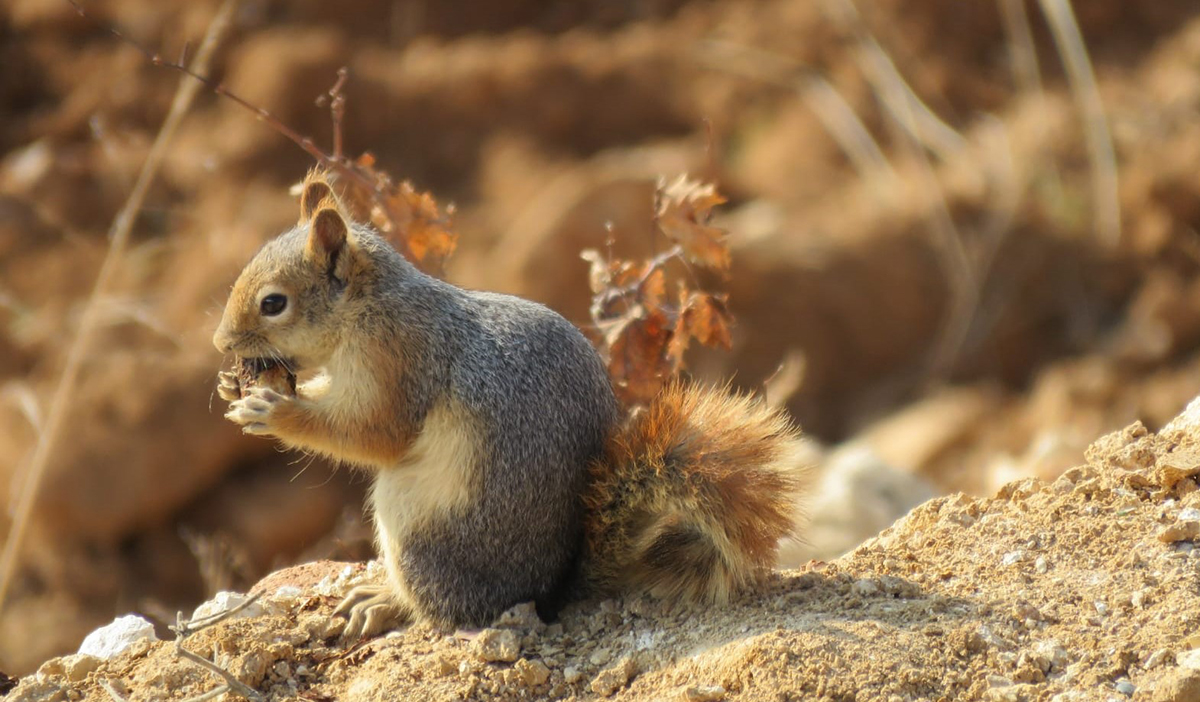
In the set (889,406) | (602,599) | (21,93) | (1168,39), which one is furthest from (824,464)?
(21,93)

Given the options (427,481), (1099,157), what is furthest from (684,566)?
(1099,157)

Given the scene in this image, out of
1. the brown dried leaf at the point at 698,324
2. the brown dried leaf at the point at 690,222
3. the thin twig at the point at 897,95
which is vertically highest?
the thin twig at the point at 897,95

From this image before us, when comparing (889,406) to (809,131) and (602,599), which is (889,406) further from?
(602,599)

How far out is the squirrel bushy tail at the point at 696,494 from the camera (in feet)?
10.9

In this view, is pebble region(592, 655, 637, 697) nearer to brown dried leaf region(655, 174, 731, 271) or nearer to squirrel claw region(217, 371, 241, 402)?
squirrel claw region(217, 371, 241, 402)

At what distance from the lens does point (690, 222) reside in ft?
14.2

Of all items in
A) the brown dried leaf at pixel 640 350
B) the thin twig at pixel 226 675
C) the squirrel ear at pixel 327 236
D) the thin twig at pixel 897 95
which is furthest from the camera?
the thin twig at pixel 897 95

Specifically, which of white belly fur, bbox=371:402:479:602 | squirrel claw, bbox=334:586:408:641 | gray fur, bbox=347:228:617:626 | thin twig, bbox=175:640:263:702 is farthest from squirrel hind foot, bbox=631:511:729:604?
thin twig, bbox=175:640:263:702

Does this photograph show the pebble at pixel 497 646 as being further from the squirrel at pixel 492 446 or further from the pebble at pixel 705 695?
the pebble at pixel 705 695

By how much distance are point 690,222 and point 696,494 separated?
1.28m

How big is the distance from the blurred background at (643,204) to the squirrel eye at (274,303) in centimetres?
516

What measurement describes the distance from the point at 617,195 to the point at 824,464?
3205mm

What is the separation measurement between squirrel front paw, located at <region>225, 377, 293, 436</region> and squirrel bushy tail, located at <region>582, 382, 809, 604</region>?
0.87 meters

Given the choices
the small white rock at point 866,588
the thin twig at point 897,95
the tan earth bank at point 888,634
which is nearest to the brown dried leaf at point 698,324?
the tan earth bank at point 888,634
